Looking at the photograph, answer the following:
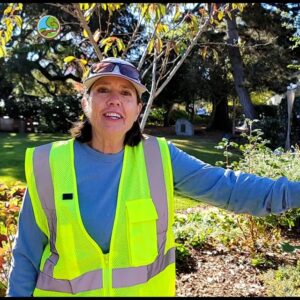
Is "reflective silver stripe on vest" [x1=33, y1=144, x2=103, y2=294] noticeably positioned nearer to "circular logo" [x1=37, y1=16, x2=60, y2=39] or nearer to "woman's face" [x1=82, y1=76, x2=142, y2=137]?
"woman's face" [x1=82, y1=76, x2=142, y2=137]

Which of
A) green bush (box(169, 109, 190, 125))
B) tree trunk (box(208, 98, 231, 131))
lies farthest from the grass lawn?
green bush (box(169, 109, 190, 125))

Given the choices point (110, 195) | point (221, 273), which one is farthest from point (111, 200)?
point (221, 273)

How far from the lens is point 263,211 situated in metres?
1.74

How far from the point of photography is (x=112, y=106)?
1.77 metres

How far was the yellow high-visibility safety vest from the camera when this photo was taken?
1.66 meters

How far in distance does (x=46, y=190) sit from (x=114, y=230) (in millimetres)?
293

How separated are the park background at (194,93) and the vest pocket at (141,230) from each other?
5.32 ft

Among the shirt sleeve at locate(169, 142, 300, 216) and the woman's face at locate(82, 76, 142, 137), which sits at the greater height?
the woman's face at locate(82, 76, 142, 137)

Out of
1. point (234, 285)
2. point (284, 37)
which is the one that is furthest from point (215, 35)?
point (234, 285)

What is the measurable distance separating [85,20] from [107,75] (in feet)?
6.05

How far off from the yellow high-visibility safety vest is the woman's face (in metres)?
0.12

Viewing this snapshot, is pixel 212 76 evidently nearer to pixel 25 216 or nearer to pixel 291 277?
pixel 291 277

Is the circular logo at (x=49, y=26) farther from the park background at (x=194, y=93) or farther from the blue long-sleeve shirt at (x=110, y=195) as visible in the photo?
the blue long-sleeve shirt at (x=110, y=195)

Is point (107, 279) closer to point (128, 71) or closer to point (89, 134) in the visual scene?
point (89, 134)
